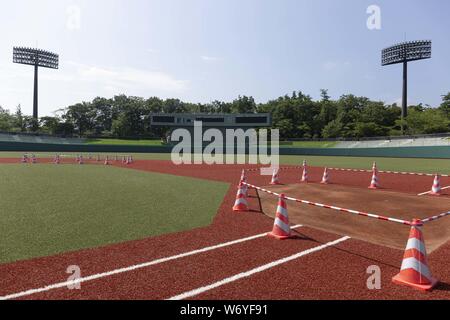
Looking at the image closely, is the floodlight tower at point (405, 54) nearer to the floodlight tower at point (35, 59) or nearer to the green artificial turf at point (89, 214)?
the green artificial turf at point (89, 214)

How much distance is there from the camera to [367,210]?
9.56 metres

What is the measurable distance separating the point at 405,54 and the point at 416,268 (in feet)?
273

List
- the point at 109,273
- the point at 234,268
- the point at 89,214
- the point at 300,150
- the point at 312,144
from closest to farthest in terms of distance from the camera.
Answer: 1. the point at 109,273
2. the point at 234,268
3. the point at 89,214
4. the point at 300,150
5. the point at 312,144

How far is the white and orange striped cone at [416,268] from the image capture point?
14.7ft

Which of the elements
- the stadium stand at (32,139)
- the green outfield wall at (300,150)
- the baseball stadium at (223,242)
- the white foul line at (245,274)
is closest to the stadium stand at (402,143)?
the green outfield wall at (300,150)

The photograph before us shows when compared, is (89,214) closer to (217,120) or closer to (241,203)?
(241,203)

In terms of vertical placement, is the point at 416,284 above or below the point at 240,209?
below

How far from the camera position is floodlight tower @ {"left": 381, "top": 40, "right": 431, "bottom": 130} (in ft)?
234

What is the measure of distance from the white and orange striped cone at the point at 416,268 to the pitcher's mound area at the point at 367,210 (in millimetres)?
1599

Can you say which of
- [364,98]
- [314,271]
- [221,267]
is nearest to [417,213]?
[314,271]

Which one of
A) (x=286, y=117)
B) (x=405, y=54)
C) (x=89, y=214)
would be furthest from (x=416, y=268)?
(x=286, y=117)

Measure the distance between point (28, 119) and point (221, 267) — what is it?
106 metres

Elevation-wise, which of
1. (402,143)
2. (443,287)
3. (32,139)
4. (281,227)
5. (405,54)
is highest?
(405,54)

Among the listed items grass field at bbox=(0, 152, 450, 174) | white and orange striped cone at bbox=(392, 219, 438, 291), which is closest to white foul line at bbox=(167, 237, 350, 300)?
white and orange striped cone at bbox=(392, 219, 438, 291)
